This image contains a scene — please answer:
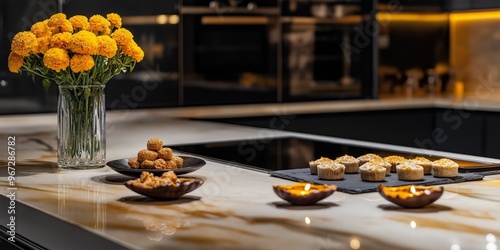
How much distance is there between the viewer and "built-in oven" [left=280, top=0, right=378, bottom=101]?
4336 mm

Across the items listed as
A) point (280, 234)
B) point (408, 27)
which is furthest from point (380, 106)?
point (280, 234)

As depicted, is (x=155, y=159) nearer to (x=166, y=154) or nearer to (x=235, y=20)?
(x=166, y=154)

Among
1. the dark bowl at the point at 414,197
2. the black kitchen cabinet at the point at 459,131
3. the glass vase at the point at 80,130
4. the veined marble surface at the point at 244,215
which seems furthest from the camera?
the black kitchen cabinet at the point at 459,131

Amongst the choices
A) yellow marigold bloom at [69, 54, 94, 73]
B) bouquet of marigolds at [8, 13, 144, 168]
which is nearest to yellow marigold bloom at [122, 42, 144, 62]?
bouquet of marigolds at [8, 13, 144, 168]

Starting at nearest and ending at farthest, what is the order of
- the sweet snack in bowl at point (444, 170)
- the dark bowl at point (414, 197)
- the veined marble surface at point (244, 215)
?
the veined marble surface at point (244, 215) → the dark bowl at point (414, 197) → the sweet snack in bowl at point (444, 170)

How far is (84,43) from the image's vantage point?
6.45 ft

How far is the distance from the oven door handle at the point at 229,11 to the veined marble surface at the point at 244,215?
2.01 m

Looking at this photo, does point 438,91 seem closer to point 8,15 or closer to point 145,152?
point 8,15

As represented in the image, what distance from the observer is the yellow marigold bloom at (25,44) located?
198 cm

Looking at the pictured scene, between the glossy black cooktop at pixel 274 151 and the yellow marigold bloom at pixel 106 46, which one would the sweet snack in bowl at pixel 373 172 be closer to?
the glossy black cooktop at pixel 274 151

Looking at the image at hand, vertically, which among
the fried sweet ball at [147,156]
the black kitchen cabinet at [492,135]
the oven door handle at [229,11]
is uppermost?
the oven door handle at [229,11]

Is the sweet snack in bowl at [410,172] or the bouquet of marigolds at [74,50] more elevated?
the bouquet of marigolds at [74,50]

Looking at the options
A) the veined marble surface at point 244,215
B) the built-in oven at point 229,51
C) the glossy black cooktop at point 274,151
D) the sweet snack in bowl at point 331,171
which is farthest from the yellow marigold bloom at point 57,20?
the built-in oven at point 229,51

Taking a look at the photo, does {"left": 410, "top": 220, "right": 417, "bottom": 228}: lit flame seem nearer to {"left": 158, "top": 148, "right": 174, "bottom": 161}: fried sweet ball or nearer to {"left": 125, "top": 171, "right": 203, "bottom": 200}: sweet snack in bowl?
{"left": 125, "top": 171, "right": 203, "bottom": 200}: sweet snack in bowl
